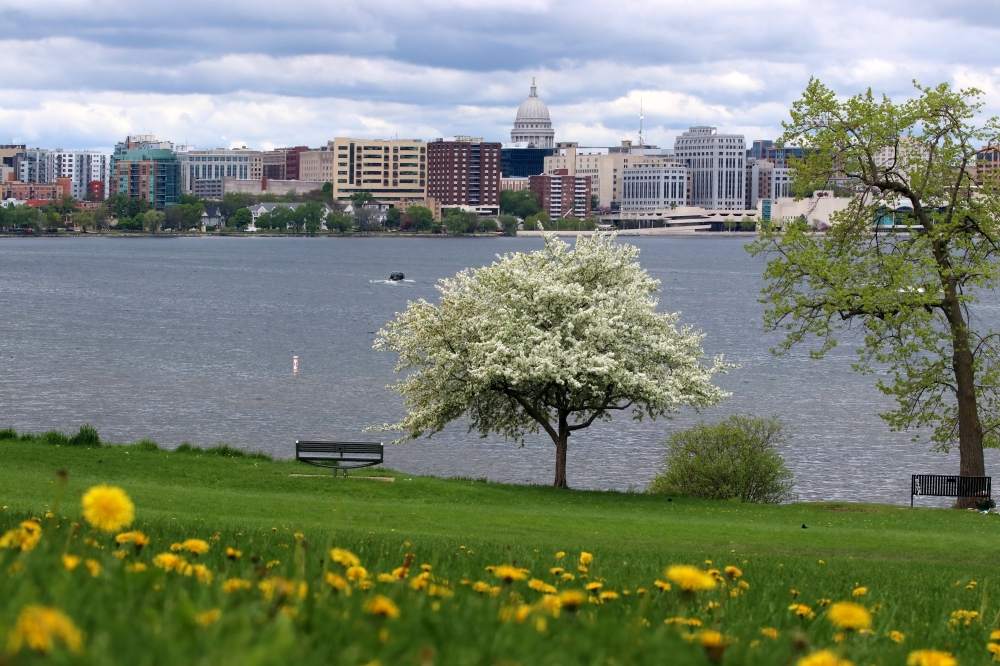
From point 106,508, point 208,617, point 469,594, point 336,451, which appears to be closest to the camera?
point 208,617

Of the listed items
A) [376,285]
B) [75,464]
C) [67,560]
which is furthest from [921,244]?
[376,285]

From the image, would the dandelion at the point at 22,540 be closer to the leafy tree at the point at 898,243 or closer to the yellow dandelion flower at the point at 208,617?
the yellow dandelion flower at the point at 208,617

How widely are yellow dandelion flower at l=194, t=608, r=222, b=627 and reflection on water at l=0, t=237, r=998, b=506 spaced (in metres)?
35.3

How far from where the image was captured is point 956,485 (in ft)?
99.2

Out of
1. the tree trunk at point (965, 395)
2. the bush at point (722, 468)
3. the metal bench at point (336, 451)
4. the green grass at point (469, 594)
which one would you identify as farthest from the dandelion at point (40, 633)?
the bush at point (722, 468)

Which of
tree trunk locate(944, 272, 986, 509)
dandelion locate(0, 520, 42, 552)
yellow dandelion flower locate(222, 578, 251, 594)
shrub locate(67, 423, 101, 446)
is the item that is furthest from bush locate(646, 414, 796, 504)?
yellow dandelion flower locate(222, 578, 251, 594)

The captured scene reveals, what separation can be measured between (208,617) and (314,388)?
186 ft

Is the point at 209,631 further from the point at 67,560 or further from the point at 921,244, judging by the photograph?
the point at 921,244

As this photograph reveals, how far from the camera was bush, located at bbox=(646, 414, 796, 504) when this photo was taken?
103 ft

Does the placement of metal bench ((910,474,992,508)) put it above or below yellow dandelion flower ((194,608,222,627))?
below

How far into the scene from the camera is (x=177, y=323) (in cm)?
9206

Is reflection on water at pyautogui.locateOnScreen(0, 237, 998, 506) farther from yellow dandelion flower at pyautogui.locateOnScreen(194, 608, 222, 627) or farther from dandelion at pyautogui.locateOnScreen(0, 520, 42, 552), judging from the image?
yellow dandelion flower at pyautogui.locateOnScreen(194, 608, 222, 627)

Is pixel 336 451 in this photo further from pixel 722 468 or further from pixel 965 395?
pixel 965 395

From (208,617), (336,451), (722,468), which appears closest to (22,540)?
(208,617)
